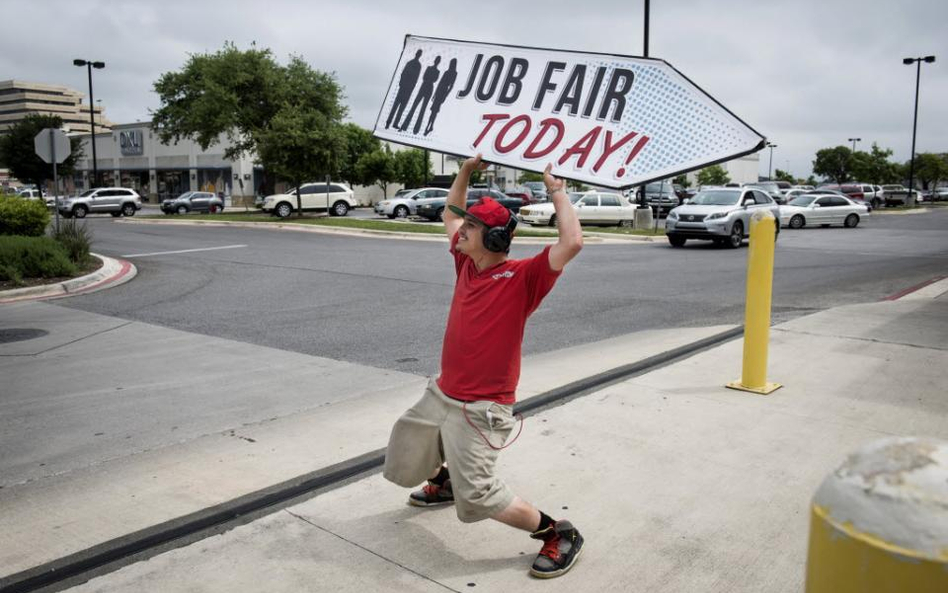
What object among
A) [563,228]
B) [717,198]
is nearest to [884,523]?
[563,228]

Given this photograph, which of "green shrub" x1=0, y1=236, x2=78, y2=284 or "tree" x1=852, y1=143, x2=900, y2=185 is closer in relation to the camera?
"green shrub" x1=0, y1=236, x2=78, y2=284

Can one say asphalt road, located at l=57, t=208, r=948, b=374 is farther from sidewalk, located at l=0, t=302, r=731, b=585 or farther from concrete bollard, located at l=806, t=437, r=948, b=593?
concrete bollard, located at l=806, t=437, r=948, b=593

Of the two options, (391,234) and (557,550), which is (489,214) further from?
(391,234)

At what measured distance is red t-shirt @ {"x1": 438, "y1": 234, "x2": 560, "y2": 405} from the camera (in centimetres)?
312

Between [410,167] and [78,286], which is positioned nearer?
[78,286]

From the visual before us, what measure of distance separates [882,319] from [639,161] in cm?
716

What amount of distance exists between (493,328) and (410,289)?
30.1ft

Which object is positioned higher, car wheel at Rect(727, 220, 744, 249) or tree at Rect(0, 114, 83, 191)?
tree at Rect(0, 114, 83, 191)

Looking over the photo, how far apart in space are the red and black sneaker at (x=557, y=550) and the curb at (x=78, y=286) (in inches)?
442

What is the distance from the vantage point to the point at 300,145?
33656 mm

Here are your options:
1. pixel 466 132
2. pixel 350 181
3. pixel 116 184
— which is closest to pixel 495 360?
pixel 466 132

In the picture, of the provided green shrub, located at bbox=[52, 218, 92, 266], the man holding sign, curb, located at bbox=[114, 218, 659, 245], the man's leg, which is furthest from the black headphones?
curb, located at bbox=[114, 218, 659, 245]

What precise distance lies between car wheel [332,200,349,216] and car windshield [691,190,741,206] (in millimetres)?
21048

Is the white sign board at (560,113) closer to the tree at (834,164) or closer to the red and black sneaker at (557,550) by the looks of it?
the red and black sneaker at (557,550)
